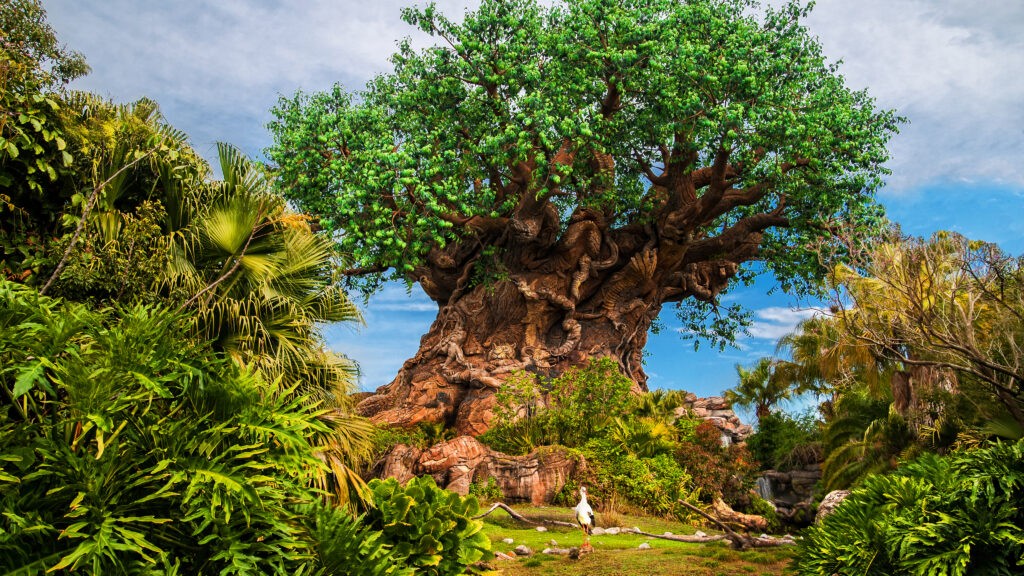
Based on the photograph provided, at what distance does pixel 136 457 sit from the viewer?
398 centimetres

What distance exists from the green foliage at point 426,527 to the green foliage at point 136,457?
0.93 m

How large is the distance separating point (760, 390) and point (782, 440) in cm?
599

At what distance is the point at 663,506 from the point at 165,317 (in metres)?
10.5

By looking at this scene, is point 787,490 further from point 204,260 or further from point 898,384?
point 204,260


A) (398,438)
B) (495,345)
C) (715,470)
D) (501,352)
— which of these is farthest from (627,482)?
(495,345)

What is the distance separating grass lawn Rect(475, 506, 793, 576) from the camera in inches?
303

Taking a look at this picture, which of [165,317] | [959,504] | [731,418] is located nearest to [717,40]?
[959,504]

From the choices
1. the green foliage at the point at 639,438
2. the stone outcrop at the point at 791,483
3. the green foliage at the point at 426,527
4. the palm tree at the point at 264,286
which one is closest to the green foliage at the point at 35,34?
the palm tree at the point at 264,286

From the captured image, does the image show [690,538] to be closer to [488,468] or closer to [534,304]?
[488,468]

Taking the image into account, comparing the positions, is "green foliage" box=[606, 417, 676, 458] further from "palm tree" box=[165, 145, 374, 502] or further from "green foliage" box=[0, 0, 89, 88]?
"green foliage" box=[0, 0, 89, 88]

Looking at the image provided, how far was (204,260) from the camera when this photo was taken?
7883 mm

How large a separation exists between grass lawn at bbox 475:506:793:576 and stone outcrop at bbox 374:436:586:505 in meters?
1.62

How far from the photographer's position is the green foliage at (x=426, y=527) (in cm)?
516

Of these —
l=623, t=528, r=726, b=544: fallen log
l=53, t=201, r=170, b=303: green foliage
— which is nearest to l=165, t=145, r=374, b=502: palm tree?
l=53, t=201, r=170, b=303: green foliage
